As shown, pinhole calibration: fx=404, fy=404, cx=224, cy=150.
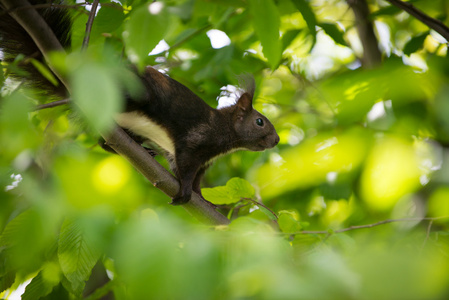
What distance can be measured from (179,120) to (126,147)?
1.48 metres

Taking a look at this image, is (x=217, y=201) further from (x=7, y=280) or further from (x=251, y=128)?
(x=251, y=128)

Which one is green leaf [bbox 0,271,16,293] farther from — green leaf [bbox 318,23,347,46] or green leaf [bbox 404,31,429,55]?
green leaf [bbox 404,31,429,55]

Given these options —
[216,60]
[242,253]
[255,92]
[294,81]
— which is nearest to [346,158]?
[242,253]

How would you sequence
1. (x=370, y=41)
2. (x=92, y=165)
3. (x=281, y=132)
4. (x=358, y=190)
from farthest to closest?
(x=281, y=132), (x=370, y=41), (x=358, y=190), (x=92, y=165)

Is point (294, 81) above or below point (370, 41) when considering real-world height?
below

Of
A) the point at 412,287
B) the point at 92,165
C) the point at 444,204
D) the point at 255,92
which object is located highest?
the point at 92,165

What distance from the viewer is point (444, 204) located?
1778 mm

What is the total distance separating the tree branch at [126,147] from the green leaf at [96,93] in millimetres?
825

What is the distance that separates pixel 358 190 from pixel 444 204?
220cm

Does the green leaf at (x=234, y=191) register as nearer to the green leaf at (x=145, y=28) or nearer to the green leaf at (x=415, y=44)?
the green leaf at (x=145, y=28)

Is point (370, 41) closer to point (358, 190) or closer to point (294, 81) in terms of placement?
point (294, 81)

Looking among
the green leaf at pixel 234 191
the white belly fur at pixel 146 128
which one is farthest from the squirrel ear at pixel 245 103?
the green leaf at pixel 234 191

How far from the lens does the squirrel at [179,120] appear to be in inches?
114

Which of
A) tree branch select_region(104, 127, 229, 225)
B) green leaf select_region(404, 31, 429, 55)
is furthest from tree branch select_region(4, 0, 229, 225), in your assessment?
green leaf select_region(404, 31, 429, 55)
